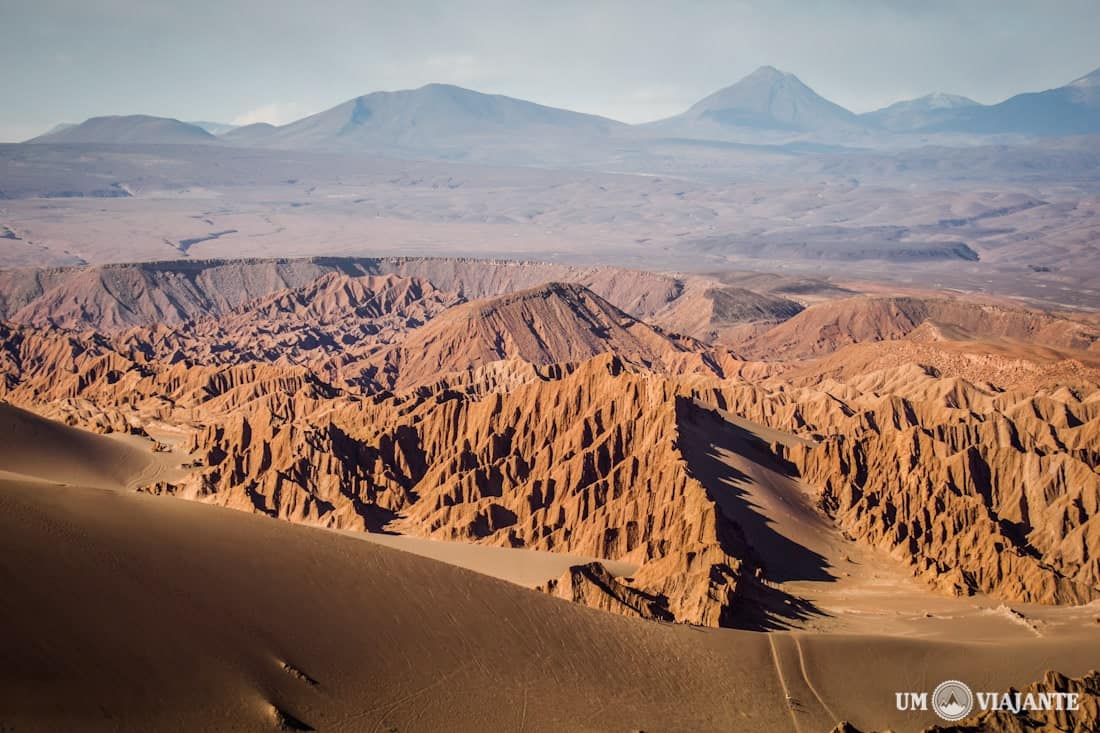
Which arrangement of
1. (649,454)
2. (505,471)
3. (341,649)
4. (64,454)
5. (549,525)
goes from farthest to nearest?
(64,454)
(505,471)
(649,454)
(549,525)
(341,649)

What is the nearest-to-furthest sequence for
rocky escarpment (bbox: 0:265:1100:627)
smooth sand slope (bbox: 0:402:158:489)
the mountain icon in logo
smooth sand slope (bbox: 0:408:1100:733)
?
smooth sand slope (bbox: 0:408:1100:733)
the mountain icon in logo
rocky escarpment (bbox: 0:265:1100:627)
smooth sand slope (bbox: 0:402:158:489)

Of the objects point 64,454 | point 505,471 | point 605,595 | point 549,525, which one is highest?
point 605,595

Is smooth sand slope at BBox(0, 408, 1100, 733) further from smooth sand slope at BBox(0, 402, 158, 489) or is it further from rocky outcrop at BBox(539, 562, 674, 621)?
smooth sand slope at BBox(0, 402, 158, 489)

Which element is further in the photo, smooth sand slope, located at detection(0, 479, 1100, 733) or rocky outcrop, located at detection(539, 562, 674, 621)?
rocky outcrop, located at detection(539, 562, 674, 621)

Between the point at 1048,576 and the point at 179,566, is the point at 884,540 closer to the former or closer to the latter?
the point at 1048,576

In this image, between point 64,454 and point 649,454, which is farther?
point 64,454

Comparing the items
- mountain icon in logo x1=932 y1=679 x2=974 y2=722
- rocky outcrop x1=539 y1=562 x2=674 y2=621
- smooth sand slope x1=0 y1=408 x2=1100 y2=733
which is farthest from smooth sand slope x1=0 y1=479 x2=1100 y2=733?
rocky outcrop x1=539 y1=562 x2=674 y2=621

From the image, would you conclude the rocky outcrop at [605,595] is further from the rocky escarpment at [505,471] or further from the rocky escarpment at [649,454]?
the rocky escarpment at [505,471]

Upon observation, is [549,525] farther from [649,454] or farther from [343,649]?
[343,649]

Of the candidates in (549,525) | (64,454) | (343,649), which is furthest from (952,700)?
(64,454)

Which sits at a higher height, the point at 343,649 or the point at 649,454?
the point at 343,649

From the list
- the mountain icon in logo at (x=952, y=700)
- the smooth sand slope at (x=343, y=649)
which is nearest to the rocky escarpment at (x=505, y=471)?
the smooth sand slope at (x=343, y=649)
